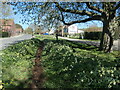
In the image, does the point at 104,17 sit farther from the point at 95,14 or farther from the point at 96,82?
the point at 96,82

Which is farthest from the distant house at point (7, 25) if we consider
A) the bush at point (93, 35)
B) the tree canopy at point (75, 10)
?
the bush at point (93, 35)

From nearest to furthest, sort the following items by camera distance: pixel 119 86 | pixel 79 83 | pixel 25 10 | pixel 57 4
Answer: pixel 119 86, pixel 79 83, pixel 57 4, pixel 25 10

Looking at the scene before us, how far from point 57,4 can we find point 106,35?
5792mm

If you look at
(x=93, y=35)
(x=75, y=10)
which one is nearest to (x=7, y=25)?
(x=75, y=10)

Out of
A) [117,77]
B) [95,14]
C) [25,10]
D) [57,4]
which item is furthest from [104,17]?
[117,77]

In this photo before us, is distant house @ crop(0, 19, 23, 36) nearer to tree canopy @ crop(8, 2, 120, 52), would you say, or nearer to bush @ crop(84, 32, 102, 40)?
tree canopy @ crop(8, 2, 120, 52)

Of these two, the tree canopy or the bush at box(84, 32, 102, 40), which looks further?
the bush at box(84, 32, 102, 40)

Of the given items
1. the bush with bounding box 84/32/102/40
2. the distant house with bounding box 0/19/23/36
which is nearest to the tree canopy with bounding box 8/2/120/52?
the distant house with bounding box 0/19/23/36

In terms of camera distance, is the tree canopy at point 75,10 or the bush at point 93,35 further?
the bush at point 93,35

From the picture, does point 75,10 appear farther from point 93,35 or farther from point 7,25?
point 93,35

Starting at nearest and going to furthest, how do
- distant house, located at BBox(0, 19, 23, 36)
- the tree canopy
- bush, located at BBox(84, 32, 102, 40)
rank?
distant house, located at BBox(0, 19, 23, 36), the tree canopy, bush, located at BBox(84, 32, 102, 40)

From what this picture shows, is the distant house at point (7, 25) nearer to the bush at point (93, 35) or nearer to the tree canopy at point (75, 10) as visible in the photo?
the tree canopy at point (75, 10)

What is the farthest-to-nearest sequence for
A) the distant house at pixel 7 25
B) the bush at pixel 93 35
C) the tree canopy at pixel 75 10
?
1. the bush at pixel 93 35
2. the tree canopy at pixel 75 10
3. the distant house at pixel 7 25

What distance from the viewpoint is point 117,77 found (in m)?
3.85
